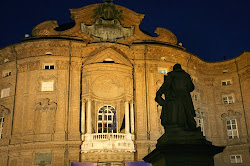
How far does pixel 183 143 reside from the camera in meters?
8.80

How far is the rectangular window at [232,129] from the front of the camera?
3354cm

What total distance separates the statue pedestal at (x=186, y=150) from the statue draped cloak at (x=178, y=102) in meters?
0.48

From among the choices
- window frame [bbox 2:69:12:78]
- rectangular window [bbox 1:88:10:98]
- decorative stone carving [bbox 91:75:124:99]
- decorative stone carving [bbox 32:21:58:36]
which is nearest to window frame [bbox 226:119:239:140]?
decorative stone carving [bbox 91:75:124:99]

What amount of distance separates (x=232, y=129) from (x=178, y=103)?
87.2 ft

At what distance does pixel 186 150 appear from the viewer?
28.6ft

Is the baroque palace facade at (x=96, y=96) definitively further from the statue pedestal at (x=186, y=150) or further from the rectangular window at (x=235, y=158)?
the statue pedestal at (x=186, y=150)

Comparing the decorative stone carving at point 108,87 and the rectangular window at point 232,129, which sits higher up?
the decorative stone carving at point 108,87

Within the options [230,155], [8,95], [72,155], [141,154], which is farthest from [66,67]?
[230,155]

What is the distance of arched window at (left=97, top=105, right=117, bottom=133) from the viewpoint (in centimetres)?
2839

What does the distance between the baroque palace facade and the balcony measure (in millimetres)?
84

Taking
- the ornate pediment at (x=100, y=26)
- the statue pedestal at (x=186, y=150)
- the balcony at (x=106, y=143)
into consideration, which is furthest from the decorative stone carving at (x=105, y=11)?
the statue pedestal at (x=186, y=150)

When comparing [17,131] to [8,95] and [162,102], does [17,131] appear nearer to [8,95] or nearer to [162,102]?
[8,95]

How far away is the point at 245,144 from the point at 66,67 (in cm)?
1990

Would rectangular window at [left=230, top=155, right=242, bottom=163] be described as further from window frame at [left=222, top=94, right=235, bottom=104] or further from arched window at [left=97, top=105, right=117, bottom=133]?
arched window at [left=97, top=105, right=117, bottom=133]
